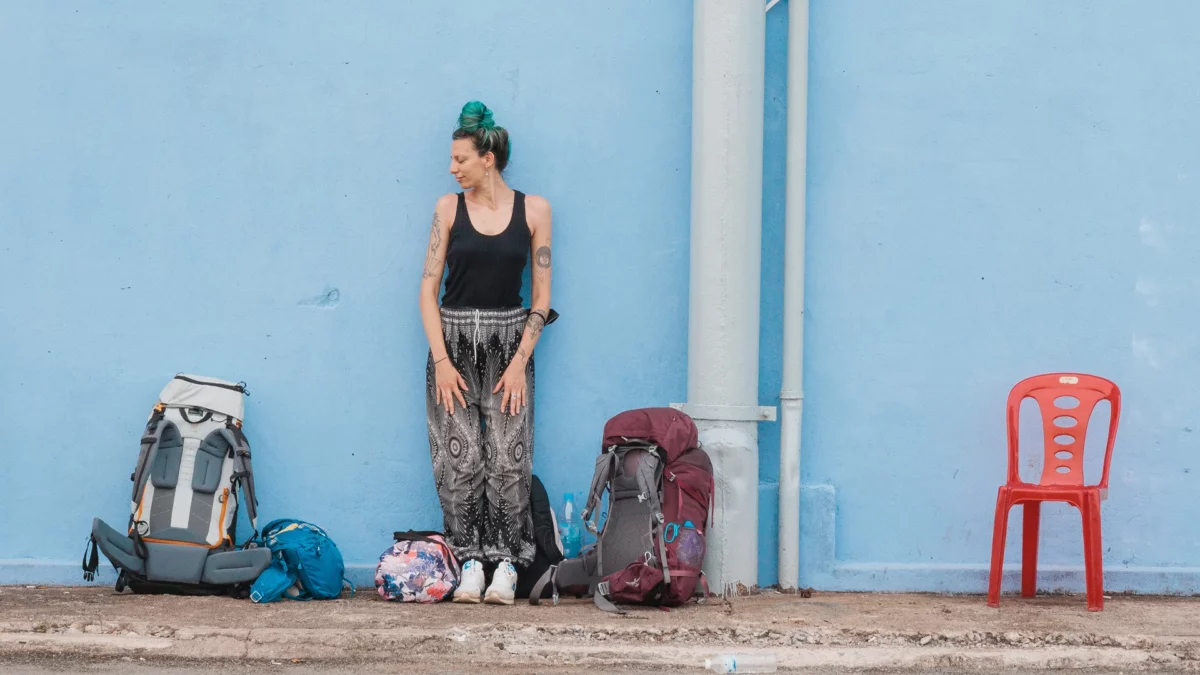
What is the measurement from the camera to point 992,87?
20.0ft

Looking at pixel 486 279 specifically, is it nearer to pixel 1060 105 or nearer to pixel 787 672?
pixel 787 672

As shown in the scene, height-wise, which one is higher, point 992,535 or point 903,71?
point 903,71

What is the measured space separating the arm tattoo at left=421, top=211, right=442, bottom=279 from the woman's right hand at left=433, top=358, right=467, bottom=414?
15.8 inches

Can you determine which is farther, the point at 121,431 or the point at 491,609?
the point at 121,431

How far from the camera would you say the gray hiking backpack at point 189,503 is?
562 centimetres

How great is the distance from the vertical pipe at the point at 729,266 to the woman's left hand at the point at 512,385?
791 mm

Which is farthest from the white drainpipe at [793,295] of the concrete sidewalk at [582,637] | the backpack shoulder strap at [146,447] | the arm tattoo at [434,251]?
the backpack shoulder strap at [146,447]

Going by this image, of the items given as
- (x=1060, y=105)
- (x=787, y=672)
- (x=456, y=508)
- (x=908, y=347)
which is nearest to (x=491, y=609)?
(x=456, y=508)

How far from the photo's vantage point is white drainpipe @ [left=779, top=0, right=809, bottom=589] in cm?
598

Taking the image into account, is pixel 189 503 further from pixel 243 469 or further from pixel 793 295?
pixel 793 295

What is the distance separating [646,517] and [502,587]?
696mm

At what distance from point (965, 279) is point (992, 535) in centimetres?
120

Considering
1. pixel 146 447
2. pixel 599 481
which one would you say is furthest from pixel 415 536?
pixel 146 447

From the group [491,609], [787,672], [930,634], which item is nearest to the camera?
[787,672]
